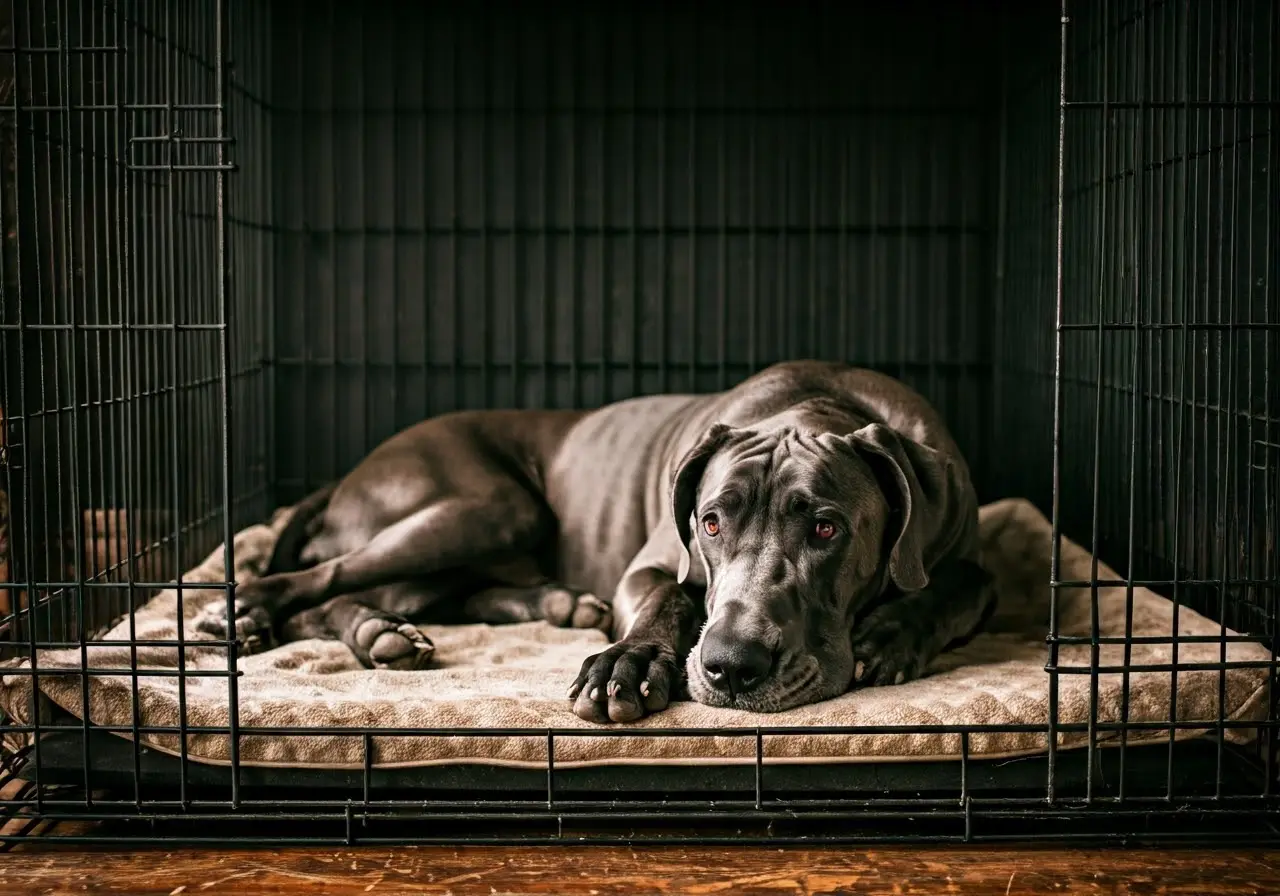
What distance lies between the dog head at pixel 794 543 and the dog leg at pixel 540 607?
0.51m

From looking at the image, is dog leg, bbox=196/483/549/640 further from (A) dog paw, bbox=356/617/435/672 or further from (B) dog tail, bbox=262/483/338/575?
(A) dog paw, bbox=356/617/435/672

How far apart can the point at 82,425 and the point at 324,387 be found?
3.50 ft

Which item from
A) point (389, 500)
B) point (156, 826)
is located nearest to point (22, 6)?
point (389, 500)

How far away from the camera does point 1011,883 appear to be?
84.9 inches

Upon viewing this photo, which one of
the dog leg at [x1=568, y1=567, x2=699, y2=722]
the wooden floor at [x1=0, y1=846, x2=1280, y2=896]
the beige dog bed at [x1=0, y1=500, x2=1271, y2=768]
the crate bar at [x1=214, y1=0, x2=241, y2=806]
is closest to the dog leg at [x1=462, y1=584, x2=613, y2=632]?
the dog leg at [x1=568, y1=567, x2=699, y2=722]

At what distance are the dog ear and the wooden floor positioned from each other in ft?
2.27

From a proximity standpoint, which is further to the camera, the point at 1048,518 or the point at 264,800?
the point at 1048,518

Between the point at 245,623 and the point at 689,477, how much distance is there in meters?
1.04

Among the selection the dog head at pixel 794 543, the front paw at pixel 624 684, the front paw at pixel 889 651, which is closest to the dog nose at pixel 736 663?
the dog head at pixel 794 543

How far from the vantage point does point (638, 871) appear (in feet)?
7.26

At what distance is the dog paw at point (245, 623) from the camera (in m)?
3.05

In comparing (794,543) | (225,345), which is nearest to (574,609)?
(794,543)

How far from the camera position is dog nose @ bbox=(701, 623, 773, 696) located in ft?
7.80

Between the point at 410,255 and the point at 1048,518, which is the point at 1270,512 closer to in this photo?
the point at 1048,518
